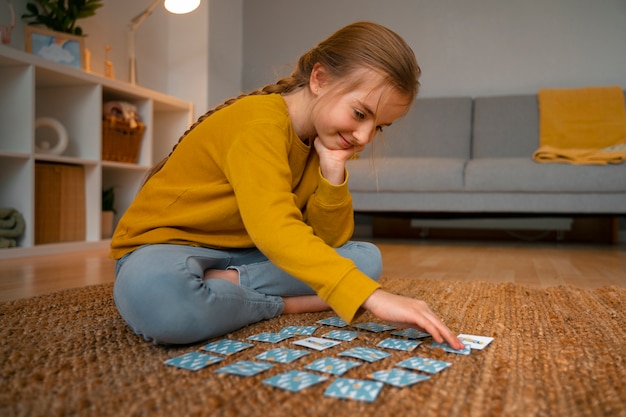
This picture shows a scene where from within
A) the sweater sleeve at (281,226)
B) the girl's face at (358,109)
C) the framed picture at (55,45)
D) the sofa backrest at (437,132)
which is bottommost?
the sweater sleeve at (281,226)

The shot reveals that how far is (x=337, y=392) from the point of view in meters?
0.65

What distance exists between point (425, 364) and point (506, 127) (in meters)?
3.05

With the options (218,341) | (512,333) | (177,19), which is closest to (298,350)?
(218,341)

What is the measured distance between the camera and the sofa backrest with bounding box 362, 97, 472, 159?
3.60 m

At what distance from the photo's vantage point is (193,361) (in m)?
0.79

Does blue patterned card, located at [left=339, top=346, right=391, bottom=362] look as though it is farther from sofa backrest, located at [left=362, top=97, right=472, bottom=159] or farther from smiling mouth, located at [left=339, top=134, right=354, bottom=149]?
sofa backrest, located at [left=362, top=97, right=472, bottom=159]

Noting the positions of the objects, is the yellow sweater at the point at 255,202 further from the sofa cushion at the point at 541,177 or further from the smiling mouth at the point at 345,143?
the sofa cushion at the point at 541,177

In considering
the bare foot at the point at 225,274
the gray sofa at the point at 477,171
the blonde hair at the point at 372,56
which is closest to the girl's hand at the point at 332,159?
the blonde hair at the point at 372,56

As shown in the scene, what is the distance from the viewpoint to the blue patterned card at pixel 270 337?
0.92 m

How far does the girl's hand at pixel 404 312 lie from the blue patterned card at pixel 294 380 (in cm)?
14

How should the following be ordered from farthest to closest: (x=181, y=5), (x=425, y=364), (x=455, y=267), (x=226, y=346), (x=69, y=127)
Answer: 1. (x=181, y=5)
2. (x=69, y=127)
3. (x=455, y=267)
4. (x=226, y=346)
5. (x=425, y=364)

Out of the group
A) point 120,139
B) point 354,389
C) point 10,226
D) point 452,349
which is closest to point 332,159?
point 452,349

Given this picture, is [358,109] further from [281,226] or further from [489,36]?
[489,36]

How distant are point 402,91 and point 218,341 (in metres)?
0.55
